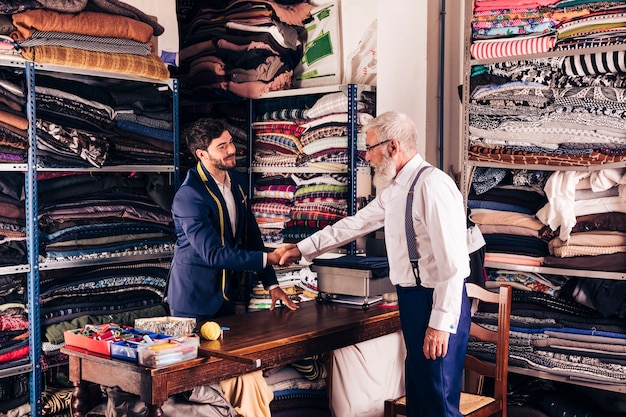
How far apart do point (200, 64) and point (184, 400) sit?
2592mm

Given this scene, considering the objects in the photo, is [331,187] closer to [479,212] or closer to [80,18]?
[479,212]

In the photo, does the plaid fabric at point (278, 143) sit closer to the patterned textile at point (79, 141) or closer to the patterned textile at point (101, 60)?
the patterned textile at point (101, 60)

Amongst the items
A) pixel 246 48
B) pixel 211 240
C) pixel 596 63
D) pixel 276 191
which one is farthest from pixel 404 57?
pixel 211 240

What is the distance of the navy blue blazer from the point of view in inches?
137

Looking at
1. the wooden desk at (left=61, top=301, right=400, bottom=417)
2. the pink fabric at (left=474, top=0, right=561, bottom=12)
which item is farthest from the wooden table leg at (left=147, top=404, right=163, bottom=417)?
the pink fabric at (left=474, top=0, right=561, bottom=12)

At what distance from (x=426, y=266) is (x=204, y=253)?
1.08m

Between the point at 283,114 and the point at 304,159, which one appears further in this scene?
the point at 283,114

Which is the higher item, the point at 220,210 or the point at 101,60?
the point at 101,60

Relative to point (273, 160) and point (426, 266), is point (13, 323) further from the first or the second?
point (426, 266)

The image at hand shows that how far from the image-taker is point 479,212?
393 centimetres

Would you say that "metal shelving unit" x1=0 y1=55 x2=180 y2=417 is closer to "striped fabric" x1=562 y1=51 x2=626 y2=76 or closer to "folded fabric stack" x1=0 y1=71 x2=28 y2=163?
"folded fabric stack" x1=0 y1=71 x2=28 y2=163

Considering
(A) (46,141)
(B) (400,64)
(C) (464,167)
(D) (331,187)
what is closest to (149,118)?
(A) (46,141)

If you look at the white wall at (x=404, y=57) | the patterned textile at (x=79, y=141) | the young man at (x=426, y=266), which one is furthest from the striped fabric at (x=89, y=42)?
the young man at (x=426, y=266)

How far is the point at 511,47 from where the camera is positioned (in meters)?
3.71
